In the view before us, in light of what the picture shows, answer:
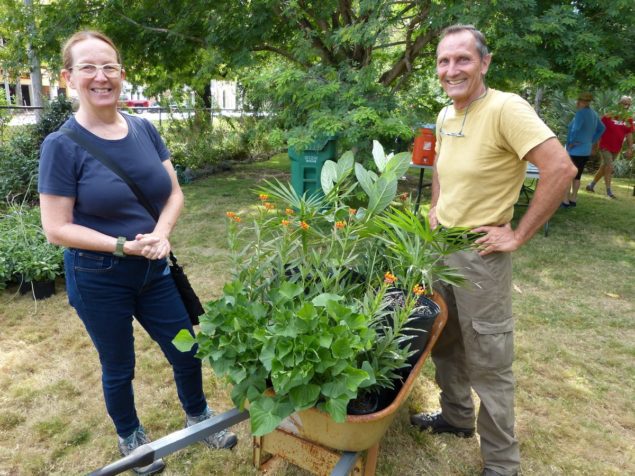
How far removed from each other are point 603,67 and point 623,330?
2592 mm

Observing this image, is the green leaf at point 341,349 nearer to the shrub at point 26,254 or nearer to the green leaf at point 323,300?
the green leaf at point 323,300

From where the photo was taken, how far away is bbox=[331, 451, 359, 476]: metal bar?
1233 millimetres

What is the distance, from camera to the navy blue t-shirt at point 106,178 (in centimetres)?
141

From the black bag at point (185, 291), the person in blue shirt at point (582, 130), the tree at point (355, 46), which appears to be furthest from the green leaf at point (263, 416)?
the person in blue shirt at point (582, 130)

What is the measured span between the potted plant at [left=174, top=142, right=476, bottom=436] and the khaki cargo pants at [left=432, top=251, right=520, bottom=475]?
0.24 meters

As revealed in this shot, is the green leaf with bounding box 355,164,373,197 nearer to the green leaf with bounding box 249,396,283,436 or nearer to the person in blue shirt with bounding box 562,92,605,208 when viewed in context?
the green leaf with bounding box 249,396,283,436

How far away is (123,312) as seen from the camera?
5.40 ft

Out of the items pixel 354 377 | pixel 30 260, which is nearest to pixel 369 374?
pixel 354 377

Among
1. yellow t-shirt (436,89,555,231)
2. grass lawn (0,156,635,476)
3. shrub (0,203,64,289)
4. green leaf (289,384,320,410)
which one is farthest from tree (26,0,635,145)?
green leaf (289,384,320,410)

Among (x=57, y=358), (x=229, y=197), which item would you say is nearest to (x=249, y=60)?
(x=229, y=197)

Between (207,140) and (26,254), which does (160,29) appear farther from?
(26,254)

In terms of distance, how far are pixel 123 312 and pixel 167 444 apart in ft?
2.00

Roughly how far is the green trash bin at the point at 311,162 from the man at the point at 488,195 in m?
3.48

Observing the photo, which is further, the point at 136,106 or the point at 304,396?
the point at 136,106
